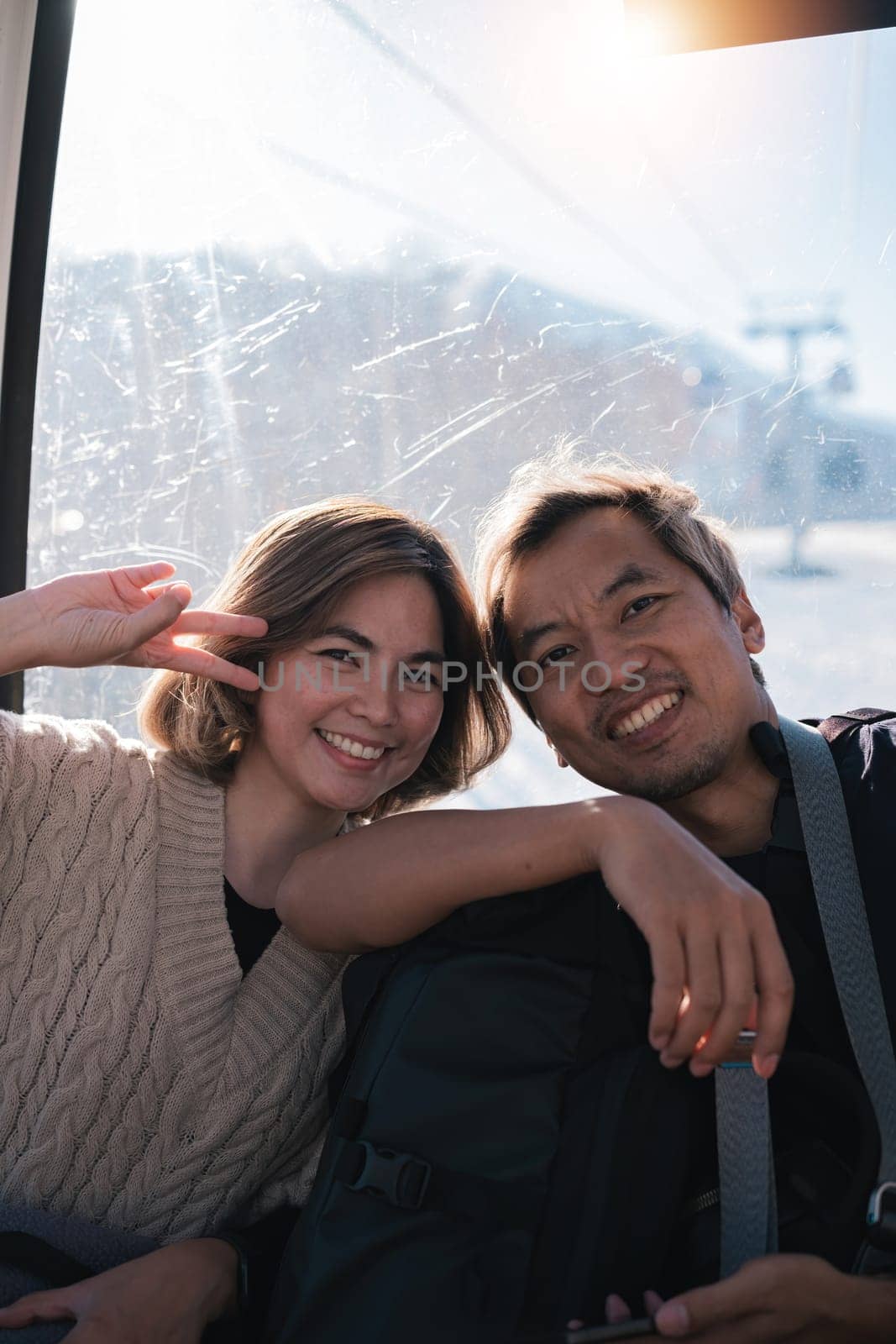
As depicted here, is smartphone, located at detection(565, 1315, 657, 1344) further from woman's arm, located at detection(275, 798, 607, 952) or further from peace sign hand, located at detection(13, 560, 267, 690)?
peace sign hand, located at detection(13, 560, 267, 690)

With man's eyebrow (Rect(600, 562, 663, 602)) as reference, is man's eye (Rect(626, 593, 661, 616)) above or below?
below

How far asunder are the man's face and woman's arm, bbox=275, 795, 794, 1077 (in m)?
0.36

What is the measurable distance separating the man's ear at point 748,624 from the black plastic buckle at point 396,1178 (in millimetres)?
1011

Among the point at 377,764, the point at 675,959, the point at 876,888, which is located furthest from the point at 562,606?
the point at 675,959

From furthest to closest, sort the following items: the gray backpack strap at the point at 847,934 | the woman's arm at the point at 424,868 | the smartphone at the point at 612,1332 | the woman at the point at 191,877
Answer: the woman at the point at 191,877
the woman's arm at the point at 424,868
the gray backpack strap at the point at 847,934
the smartphone at the point at 612,1332

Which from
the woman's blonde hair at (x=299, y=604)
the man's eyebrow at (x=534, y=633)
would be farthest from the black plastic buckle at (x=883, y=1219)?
the woman's blonde hair at (x=299, y=604)

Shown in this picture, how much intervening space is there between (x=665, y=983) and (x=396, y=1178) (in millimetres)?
365

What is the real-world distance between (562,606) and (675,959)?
0.74m

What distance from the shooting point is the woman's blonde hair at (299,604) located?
1.69 meters

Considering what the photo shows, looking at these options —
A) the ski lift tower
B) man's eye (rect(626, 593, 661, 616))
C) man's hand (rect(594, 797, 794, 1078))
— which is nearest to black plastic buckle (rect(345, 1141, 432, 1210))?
man's hand (rect(594, 797, 794, 1078))

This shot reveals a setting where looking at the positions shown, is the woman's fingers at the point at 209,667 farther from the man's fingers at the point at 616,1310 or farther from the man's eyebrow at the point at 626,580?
the man's fingers at the point at 616,1310

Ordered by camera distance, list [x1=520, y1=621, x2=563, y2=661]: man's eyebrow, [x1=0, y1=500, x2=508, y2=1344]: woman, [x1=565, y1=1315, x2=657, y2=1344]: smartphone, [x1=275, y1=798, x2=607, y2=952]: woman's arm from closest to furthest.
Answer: [x1=565, y1=1315, x2=657, y2=1344]: smartphone < [x1=275, y1=798, x2=607, y2=952]: woman's arm < [x1=0, y1=500, x2=508, y2=1344]: woman < [x1=520, y1=621, x2=563, y2=661]: man's eyebrow

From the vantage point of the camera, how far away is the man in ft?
5.36

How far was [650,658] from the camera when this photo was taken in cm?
165
